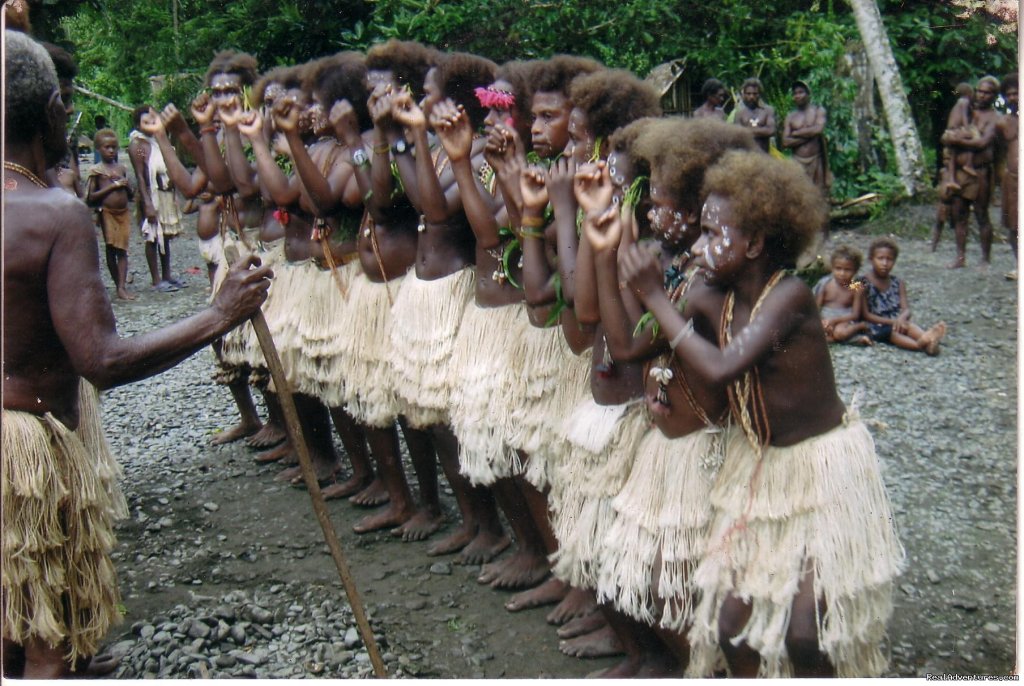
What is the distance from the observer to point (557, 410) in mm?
3242

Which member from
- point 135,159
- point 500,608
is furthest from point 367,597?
point 135,159

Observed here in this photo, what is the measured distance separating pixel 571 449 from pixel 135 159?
775 centimetres

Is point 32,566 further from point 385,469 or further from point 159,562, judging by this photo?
point 385,469

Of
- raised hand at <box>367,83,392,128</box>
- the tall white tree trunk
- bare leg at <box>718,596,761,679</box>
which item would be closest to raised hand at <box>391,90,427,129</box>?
raised hand at <box>367,83,392,128</box>

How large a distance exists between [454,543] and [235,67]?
106 inches

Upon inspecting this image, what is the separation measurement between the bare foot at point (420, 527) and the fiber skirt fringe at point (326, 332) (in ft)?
2.00

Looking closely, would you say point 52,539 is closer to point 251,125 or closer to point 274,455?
point 251,125

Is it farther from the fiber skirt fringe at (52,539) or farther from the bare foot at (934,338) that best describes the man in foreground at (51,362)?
the bare foot at (934,338)

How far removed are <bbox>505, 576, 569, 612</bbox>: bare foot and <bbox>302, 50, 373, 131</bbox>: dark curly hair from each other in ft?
6.96

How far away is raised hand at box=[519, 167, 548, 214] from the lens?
2.89 m

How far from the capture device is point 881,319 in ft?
20.3

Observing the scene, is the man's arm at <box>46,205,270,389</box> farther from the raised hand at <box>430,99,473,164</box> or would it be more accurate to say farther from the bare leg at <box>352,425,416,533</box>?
the bare leg at <box>352,425,416,533</box>

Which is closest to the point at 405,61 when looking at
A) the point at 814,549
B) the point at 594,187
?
the point at 594,187

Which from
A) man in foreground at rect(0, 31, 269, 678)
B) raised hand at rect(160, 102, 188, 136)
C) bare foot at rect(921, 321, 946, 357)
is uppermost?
raised hand at rect(160, 102, 188, 136)
